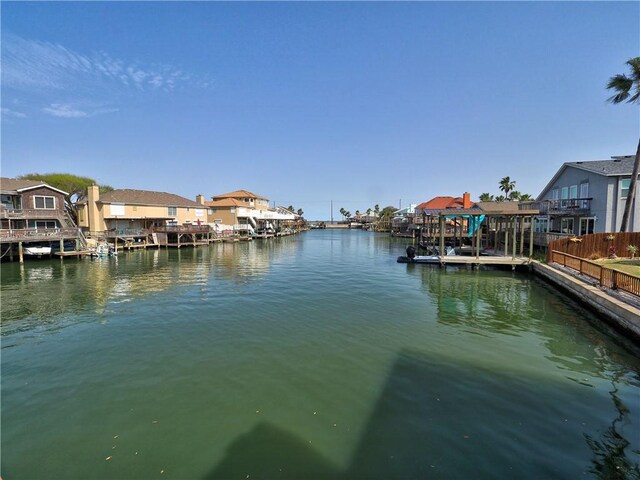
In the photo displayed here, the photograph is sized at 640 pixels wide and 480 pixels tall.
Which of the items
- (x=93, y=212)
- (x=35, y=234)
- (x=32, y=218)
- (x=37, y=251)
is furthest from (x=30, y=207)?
(x=93, y=212)

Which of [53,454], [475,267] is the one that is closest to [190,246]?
[475,267]

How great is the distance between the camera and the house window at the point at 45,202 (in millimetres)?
37812

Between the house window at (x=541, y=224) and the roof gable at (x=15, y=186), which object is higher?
the roof gable at (x=15, y=186)

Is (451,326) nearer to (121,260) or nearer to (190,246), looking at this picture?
(121,260)

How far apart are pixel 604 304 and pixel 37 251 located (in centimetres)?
4516

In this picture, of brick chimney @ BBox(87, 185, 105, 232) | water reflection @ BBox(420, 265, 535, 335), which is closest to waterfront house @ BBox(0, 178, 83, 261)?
brick chimney @ BBox(87, 185, 105, 232)

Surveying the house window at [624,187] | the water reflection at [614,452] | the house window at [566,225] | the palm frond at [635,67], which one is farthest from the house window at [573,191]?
the water reflection at [614,452]

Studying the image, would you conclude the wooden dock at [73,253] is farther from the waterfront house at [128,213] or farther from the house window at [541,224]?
the house window at [541,224]

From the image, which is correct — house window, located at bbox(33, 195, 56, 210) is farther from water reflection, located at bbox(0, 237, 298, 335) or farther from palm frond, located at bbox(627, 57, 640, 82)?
palm frond, located at bbox(627, 57, 640, 82)

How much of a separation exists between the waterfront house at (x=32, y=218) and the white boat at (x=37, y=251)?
0.50 metres

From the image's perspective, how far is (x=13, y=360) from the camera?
984 cm

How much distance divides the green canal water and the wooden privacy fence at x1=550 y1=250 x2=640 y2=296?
1.70m

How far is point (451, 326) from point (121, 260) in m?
33.6

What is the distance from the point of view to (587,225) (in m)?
31.1
